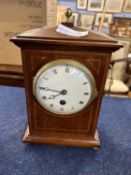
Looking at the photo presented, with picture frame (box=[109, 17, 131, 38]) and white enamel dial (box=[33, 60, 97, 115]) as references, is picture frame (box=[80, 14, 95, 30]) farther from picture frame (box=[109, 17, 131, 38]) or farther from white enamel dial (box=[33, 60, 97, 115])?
white enamel dial (box=[33, 60, 97, 115])

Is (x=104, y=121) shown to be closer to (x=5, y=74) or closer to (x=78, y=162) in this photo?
(x=78, y=162)

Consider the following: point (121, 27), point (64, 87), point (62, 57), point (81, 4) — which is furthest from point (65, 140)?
point (81, 4)

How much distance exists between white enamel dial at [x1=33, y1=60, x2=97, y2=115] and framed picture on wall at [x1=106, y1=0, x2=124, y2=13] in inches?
69.9

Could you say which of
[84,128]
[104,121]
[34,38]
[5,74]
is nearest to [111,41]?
[34,38]

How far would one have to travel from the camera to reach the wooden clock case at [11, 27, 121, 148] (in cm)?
54

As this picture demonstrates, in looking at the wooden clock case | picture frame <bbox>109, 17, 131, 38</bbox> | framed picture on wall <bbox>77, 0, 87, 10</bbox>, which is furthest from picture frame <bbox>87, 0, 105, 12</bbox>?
the wooden clock case

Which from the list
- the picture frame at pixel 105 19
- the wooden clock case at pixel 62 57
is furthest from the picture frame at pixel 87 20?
the wooden clock case at pixel 62 57

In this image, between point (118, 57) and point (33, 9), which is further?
point (118, 57)

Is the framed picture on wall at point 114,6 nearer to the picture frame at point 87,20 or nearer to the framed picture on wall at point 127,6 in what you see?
the framed picture on wall at point 127,6

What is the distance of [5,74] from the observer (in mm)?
1104

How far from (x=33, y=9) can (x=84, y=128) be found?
23.9 inches

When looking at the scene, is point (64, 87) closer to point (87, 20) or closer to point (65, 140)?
point (65, 140)

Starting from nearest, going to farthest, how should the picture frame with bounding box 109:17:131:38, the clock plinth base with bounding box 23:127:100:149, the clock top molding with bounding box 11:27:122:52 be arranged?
the clock top molding with bounding box 11:27:122:52 < the clock plinth base with bounding box 23:127:100:149 < the picture frame with bounding box 109:17:131:38

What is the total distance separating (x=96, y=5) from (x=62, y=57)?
179 centimetres
